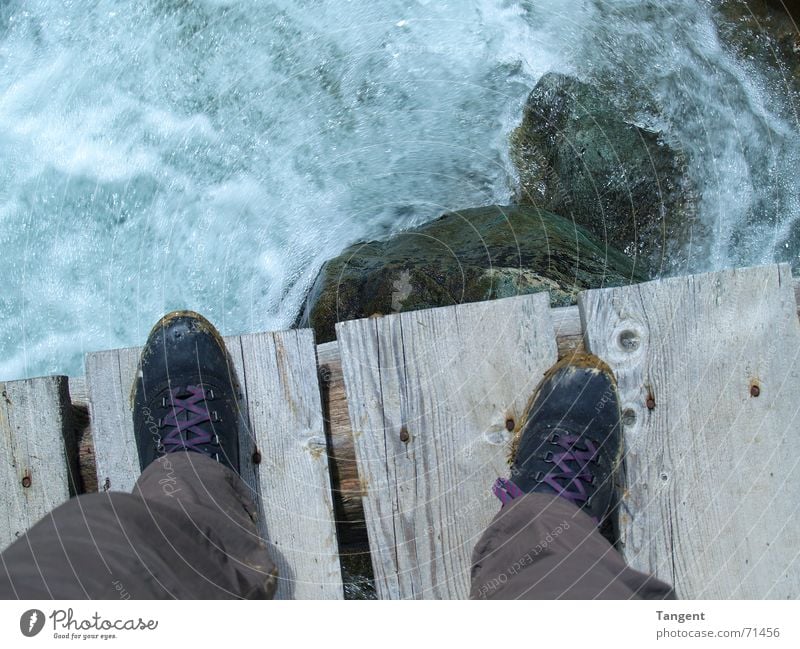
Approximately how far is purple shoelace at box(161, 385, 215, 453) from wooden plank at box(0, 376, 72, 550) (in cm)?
40

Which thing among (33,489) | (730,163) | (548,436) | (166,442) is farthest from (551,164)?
(33,489)

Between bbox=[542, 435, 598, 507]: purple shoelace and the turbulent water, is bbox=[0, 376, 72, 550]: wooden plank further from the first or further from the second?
bbox=[542, 435, 598, 507]: purple shoelace

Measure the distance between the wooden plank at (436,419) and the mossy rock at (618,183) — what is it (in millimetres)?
1620

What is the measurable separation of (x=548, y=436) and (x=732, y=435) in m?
0.59

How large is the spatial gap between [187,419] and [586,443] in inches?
55.8

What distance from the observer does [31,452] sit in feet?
7.78

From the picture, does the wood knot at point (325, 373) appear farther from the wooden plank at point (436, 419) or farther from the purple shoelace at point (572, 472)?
the purple shoelace at point (572, 472)

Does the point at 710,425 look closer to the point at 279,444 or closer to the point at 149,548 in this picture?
the point at 279,444

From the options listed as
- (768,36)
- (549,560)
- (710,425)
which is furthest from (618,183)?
(549,560)

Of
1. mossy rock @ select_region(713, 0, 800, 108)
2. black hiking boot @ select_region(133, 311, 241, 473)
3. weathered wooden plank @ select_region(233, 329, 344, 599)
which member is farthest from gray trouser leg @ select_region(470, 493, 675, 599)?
mossy rock @ select_region(713, 0, 800, 108)

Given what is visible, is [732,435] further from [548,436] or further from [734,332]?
[548,436]

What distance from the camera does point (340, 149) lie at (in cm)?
399

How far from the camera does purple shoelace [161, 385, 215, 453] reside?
2299 mm

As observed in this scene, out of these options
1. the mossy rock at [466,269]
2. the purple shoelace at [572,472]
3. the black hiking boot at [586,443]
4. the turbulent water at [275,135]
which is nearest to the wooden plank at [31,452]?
the mossy rock at [466,269]
